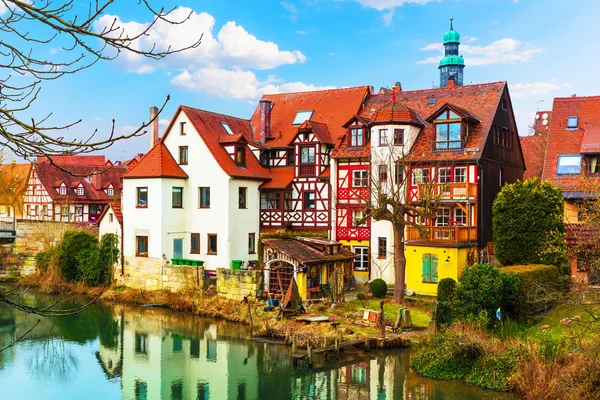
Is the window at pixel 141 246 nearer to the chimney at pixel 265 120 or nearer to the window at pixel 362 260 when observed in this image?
the chimney at pixel 265 120

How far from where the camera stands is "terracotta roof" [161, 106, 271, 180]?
106 feet

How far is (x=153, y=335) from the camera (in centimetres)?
2569

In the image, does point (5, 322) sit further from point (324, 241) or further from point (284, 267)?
point (324, 241)

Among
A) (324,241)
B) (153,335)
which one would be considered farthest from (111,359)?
(324,241)

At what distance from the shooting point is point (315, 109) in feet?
120

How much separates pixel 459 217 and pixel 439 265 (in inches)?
112

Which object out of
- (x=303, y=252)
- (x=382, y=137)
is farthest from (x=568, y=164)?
(x=303, y=252)

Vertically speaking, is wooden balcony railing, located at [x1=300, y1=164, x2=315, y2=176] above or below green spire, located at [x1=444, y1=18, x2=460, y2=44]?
below

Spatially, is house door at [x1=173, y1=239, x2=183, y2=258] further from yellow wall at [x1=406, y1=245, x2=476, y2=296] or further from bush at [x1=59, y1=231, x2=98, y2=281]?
yellow wall at [x1=406, y1=245, x2=476, y2=296]

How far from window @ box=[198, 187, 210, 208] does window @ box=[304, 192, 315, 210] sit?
5041 millimetres

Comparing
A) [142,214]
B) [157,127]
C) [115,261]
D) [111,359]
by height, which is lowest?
[111,359]

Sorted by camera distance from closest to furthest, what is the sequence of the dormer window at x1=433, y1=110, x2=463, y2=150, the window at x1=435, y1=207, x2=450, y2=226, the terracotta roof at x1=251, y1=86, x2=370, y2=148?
the window at x1=435, y1=207, x2=450, y2=226 < the dormer window at x1=433, y1=110, x2=463, y2=150 < the terracotta roof at x1=251, y1=86, x2=370, y2=148

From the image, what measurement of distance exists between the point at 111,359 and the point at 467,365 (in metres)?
12.5

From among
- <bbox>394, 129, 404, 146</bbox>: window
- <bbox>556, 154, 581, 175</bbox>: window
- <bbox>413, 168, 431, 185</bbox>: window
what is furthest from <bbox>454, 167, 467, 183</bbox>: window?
<bbox>556, 154, 581, 175</bbox>: window
